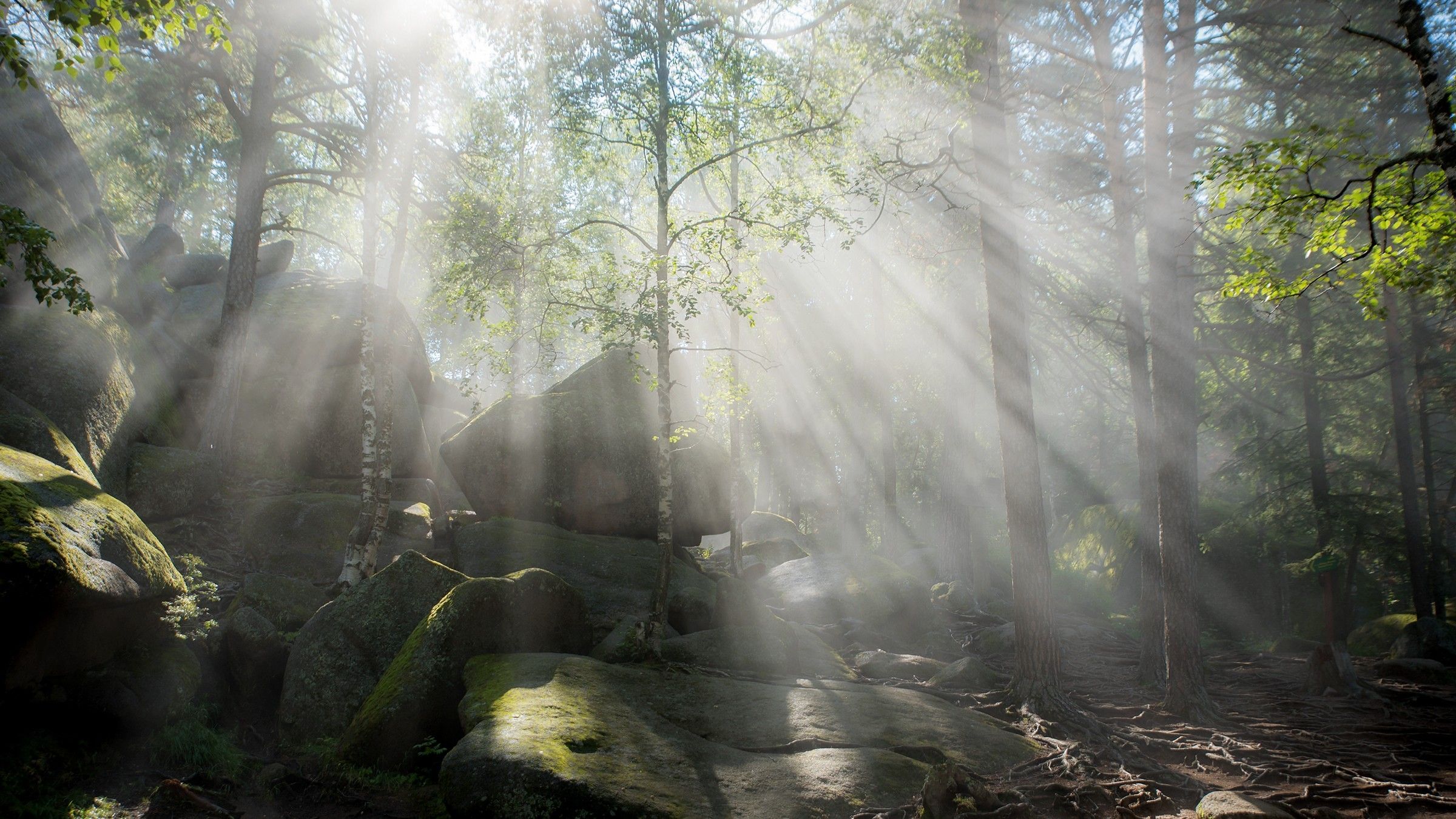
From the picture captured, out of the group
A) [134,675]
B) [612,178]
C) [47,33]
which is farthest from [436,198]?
[134,675]

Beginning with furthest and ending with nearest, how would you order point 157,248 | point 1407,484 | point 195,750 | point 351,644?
1. point 157,248
2. point 1407,484
3. point 351,644
4. point 195,750

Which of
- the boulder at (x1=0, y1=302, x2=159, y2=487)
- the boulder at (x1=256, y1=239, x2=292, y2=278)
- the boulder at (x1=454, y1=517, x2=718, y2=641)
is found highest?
the boulder at (x1=256, y1=239, x2=292, y2=278)

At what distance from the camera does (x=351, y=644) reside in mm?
8773

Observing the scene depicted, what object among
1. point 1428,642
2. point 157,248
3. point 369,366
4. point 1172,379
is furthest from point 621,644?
point 157,248

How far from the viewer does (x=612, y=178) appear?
16672mm

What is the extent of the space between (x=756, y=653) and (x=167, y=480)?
10.5 m

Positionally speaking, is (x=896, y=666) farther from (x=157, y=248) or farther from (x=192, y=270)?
(x=157, y=248)

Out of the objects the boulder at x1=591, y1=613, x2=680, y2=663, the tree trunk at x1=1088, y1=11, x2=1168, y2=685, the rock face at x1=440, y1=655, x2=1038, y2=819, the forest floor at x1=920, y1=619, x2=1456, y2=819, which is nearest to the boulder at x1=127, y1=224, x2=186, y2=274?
the boulder at x1=591, y1=613, x2=680, y2=663

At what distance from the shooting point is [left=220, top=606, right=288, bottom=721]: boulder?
892cm

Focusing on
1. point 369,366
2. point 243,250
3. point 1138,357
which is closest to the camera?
point 1138,357

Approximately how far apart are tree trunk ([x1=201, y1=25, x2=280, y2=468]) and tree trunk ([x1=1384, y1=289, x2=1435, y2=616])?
2413cm

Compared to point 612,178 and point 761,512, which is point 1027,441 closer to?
point 612,178

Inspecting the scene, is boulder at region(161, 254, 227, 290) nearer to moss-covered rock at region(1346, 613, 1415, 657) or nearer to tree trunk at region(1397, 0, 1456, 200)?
tree trunk at region(1397, 0, 1456, 200)

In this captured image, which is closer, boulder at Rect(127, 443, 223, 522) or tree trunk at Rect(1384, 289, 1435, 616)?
boulder at Rect(127, 443, 223, 522)
